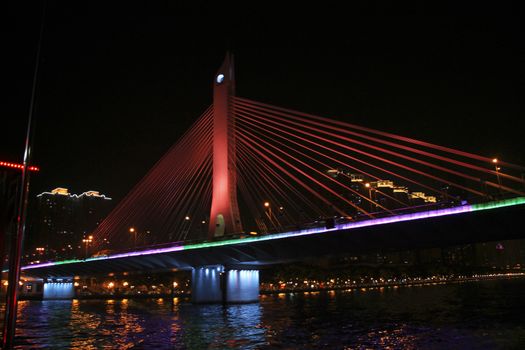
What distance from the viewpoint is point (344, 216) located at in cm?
3378

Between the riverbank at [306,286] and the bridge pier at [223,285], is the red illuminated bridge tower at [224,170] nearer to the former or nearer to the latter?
the bridge pier at [223,285]

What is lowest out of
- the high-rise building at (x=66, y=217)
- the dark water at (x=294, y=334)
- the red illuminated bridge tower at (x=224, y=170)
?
the dark water at (x=294, y=334)

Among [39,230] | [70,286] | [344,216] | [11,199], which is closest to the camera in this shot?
[11,199]

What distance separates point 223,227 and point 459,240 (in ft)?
70.6

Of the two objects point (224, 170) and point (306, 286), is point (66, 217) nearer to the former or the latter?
point (306, 286)

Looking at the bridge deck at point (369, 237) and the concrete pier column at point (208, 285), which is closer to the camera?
the bridge deck at point (369, 237)

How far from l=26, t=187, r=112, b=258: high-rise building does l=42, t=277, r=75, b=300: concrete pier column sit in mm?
38772

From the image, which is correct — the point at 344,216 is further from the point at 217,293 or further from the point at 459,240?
the point at 217,293

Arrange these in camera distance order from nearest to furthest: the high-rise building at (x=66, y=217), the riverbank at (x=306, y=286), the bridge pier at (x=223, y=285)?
the bridge pier at (x=223, y=285)
the riverbank at (x=306, y=286)
the high-rise building at (x=66, y=217)

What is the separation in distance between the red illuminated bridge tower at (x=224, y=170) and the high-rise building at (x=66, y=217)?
89547mm

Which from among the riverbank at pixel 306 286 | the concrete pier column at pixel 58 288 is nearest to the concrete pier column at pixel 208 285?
the riverbank at pixel 306 286

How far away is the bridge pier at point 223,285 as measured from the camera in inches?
2041

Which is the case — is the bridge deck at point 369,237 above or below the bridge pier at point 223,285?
above

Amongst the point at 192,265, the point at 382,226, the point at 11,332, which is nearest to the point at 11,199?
the point at 11,332
